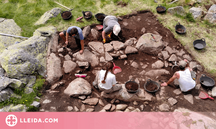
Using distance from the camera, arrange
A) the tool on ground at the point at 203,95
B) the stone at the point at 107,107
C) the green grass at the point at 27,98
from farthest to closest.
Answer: the tool on ground at the point at 203,95 → the stone at the point at 107,107 → the green grass at the point at 27,98

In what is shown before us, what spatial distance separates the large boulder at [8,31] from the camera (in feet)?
19.0

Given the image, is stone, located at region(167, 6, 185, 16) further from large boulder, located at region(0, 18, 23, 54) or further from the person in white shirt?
large boulder, located at region(0, 18, 23, 54)

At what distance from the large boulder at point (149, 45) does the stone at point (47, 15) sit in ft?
16.0

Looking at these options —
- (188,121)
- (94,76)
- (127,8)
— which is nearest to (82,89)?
(94,76)

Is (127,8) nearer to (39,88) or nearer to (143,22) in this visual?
(143,22)

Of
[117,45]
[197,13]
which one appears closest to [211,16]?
[197,13]

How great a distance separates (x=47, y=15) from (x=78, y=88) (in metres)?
5.02

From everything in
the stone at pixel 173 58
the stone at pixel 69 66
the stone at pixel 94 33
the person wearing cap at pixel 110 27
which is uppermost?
the person wearing cap at pixel 110 27

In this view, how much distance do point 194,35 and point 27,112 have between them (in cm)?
777

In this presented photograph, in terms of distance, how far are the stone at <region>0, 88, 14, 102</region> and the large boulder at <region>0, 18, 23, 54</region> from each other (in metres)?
2.22

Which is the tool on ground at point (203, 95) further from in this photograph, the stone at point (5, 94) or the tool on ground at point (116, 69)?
the stone at point (5, 94)

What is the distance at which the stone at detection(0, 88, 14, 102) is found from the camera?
4.17 m

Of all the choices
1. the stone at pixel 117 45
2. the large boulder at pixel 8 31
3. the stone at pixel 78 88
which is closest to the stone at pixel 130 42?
the stone at pixel 117 45

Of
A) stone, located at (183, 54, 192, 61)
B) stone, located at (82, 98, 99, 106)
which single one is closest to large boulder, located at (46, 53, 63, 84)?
stone, located at (82, 98, 99, 106)
